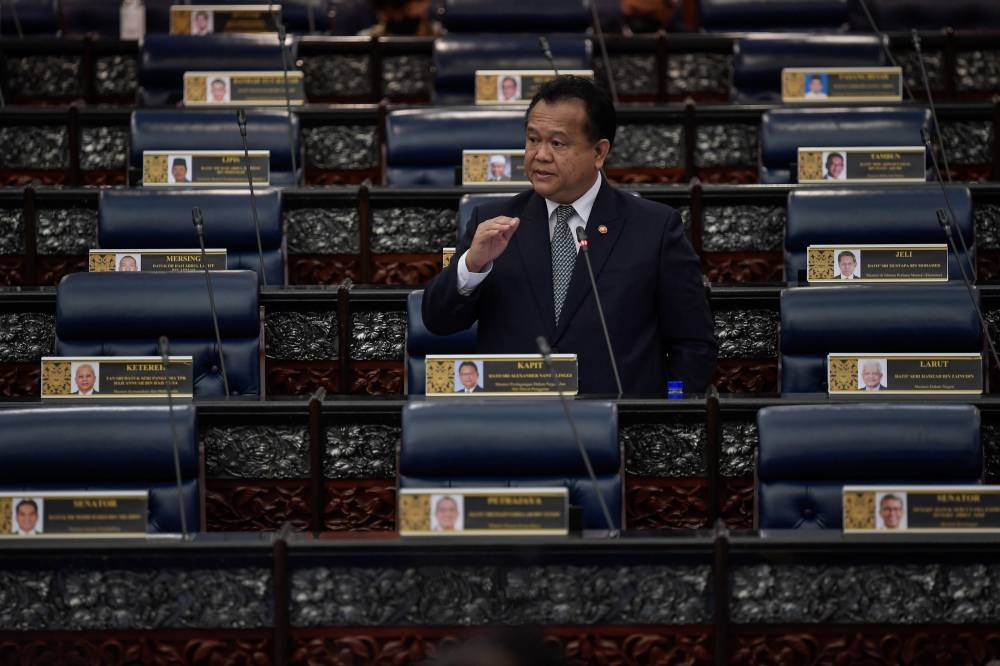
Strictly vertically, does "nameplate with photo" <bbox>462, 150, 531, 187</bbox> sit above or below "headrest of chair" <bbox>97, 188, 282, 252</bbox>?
above

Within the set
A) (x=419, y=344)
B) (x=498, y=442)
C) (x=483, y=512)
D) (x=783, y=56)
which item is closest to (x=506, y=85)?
(x=783, y=56)

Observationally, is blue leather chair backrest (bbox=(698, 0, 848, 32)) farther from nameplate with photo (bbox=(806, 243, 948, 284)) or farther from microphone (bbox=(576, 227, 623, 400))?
microphone (bbox=(576, 227, 623, 400))

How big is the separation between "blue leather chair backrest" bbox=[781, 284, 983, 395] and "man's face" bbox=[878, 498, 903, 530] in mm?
949

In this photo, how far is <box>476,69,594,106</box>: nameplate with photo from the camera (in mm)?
4441

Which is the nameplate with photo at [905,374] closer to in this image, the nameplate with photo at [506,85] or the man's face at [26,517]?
the man's face at [26,517]

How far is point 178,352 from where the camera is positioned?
3135 mm

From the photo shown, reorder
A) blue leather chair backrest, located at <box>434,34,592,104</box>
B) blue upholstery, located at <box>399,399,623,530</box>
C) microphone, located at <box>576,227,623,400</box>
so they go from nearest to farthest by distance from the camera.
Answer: blue upholstery, located at <box>399,399,623,530</box> → microphone, located at <box>576,227,623,400</box> → blue leather chair backrest, located at <box>434,34,592,104</box>

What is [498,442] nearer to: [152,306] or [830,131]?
[152,306]

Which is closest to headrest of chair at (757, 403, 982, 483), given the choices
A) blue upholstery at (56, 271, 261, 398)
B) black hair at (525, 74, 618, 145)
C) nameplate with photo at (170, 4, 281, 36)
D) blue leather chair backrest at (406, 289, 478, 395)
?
black hair at (525, 74, 618, 145)

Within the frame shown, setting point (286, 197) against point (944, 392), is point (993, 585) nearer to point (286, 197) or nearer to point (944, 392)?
point (944, 392)

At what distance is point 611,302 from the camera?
8.91ft

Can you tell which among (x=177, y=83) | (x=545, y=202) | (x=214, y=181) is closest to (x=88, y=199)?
(x=214, y=181)

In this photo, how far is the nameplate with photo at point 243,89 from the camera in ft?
14.7

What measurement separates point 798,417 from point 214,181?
2.07 meters
